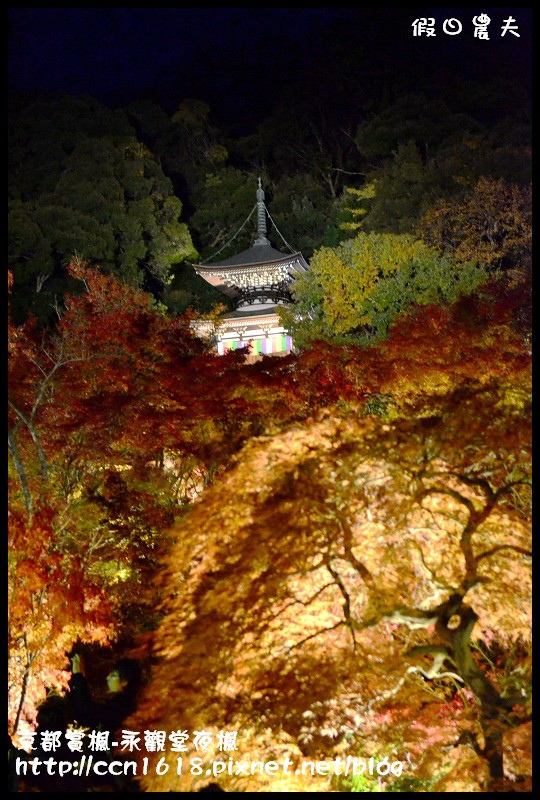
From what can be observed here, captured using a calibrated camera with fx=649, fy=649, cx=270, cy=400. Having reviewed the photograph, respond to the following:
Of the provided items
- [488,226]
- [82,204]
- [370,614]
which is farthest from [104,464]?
[82,204]

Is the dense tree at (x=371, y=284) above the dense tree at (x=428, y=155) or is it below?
below

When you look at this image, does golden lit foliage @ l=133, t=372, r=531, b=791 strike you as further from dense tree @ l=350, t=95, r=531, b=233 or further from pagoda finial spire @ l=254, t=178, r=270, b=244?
pagoda finial spire @ l=254, t=178, r=270, b=244

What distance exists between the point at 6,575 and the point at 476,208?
12.2 metres

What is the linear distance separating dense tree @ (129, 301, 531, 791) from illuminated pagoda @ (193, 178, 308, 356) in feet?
34.1

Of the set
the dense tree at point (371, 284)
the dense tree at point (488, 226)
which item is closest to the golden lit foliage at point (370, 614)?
the dense tree at point (371, 284)

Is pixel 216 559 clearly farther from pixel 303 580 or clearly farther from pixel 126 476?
pixel 126 476

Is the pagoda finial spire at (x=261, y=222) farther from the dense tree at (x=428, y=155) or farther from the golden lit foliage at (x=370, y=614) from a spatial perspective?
the golden lit foliage at (x=370, y=614)

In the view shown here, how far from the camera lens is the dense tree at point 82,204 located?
19703 mm

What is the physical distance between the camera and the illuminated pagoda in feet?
64.7

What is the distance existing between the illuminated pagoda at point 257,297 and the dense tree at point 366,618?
10379 mm

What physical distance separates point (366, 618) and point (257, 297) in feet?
45.8

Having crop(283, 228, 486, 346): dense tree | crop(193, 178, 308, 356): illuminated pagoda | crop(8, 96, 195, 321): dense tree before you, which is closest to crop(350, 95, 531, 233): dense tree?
crop(283, 228, 486, 346): dense tree

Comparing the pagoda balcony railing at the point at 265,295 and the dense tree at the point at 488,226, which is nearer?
the dense tree at the point at 488,226

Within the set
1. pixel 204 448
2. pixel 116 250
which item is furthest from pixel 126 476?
pixel 116 250
